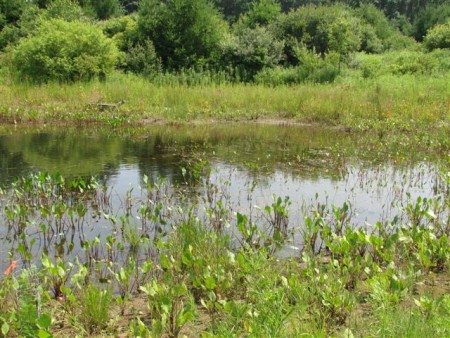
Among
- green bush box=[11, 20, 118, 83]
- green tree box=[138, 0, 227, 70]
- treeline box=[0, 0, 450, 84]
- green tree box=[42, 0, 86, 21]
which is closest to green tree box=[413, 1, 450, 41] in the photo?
treeline box=[0, 0, 450, 84]

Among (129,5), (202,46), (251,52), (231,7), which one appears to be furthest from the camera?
(231,7)

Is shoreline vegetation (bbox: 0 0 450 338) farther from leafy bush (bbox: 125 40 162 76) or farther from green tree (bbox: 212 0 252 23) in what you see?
green tree (bbox: 212 0 252 23)

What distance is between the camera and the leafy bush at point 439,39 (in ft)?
99.8

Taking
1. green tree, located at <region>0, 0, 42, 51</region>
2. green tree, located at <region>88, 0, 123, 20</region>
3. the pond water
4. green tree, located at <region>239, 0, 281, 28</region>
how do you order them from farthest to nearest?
green tree, located at <region>88, 0, 123, 20</region> < green tree, located at <region>239, 0, 281, 28</region> < green tree, located at <region>0, 0, 42, 51</region> < the pond water

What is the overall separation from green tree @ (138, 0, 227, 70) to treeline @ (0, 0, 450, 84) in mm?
57

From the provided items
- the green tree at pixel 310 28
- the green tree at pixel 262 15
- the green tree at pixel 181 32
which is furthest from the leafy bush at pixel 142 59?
the green tree at pixel 262 15

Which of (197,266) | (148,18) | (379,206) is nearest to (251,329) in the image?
(197,266)

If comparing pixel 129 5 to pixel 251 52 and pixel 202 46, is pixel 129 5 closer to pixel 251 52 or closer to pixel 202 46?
pixel 202 46

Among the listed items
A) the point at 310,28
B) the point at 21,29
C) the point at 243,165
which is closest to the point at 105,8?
the point at 21,29

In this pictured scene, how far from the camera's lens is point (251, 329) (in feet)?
10.3

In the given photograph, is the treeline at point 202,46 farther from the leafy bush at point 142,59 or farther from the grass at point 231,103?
the grass at point 231,103

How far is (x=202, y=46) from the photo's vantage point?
92.3 feet

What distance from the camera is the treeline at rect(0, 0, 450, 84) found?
22.4 metres

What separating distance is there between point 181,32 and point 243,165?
19.4 metres
